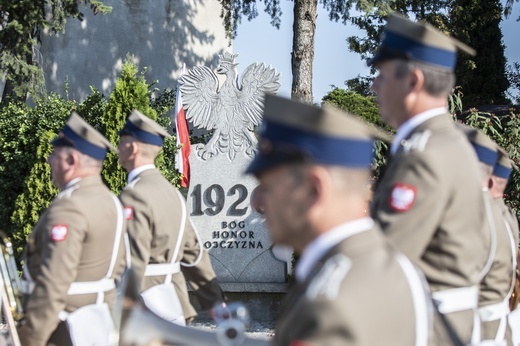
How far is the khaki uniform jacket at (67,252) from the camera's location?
4227 mm

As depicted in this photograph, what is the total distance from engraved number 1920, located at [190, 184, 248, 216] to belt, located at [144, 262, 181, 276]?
20.9 ft

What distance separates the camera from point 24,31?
1290cm

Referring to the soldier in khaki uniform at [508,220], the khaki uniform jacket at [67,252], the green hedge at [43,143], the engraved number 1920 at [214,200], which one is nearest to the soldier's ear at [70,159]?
the khaki uniform jacket at [67,252]

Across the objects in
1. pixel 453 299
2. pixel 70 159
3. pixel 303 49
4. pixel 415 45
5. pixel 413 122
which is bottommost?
pixel 453 299

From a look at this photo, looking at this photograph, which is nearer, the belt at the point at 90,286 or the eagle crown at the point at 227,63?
the belt at the point at 90,286

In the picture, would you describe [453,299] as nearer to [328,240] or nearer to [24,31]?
[328,240]

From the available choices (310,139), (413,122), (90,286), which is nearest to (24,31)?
(90,286)

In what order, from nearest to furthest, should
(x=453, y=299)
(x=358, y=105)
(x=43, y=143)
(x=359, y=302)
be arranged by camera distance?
(x=359, y=302)
(x=453, y=299)
(x=43, y=143)
(x=358, y=105)

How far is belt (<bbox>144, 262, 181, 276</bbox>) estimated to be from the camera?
5.25 metres

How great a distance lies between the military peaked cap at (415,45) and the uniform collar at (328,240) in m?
1.41

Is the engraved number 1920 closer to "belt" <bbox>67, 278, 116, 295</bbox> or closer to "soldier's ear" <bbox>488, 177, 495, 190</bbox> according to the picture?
"soldier's ear" <bbox>488, 177, 495, 190</bbox>

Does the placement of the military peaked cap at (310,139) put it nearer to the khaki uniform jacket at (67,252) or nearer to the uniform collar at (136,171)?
the khaki uniform jacket at (67,252)

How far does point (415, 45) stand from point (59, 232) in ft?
6.44

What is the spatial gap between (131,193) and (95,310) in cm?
96
